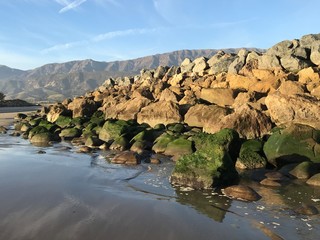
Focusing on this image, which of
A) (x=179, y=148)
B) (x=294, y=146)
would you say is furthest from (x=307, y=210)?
(x=179, y=148)

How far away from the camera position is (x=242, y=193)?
12086 mm

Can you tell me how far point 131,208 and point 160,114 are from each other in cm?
1700

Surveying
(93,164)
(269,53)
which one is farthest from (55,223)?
(269,53)

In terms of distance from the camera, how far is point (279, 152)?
54.6 feet

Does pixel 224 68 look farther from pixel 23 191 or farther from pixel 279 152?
pixel 23 191

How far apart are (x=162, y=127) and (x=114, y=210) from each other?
15.1m

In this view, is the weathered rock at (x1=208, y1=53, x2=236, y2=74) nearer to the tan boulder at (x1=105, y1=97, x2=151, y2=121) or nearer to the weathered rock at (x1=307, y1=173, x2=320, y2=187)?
the tan boulder at (x1=105, y1=97, x2=151, y2=121)

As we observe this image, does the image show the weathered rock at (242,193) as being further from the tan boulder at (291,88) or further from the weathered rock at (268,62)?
the weathered rock at (268,62)

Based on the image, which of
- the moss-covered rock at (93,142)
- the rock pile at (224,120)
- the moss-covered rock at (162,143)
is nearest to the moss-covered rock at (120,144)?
the rock pile at (224,120)

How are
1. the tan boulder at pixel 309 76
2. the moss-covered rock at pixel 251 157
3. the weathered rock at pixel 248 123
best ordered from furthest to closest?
the tan boulder at pixel 309 76
the weathered rock at pixel 248 123
the moss-covered rock at pixel 251 157

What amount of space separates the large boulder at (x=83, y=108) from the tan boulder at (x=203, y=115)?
14.8 m

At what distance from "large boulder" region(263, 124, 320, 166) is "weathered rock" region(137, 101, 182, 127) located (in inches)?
396

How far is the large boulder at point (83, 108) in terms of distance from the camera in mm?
37375

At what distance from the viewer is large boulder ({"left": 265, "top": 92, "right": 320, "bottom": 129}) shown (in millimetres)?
19844
